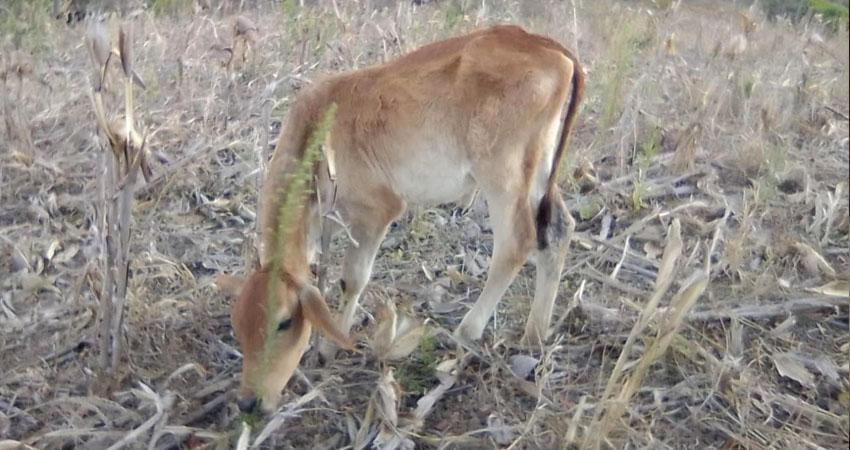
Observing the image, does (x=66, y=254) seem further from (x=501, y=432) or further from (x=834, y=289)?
(x=834, y=289)

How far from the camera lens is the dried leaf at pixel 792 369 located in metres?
3.46

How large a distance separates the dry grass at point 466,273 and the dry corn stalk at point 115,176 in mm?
170

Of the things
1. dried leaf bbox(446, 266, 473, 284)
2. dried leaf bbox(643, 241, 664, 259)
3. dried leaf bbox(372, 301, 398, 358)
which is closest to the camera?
dried leaf bbox(372, 301, 398, 358)

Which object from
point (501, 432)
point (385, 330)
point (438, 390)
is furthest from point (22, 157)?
point (501, 432)

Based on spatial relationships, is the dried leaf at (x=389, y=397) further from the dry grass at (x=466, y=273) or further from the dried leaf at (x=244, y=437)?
the dried leaf at (x=244, y=437)

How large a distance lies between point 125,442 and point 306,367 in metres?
0.79

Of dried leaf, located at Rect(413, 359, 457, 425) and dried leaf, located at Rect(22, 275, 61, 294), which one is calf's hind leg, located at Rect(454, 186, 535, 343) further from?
dried leaf, located at Rect(22, 275, 61, 294)

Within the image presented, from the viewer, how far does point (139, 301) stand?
382cm

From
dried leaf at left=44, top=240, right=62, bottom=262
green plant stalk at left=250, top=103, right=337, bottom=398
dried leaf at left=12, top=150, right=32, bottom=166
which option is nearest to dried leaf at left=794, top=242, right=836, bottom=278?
green plant stalk at left=250, top=103, right=337, bottom=398

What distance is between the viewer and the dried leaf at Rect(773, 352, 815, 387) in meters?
3.46

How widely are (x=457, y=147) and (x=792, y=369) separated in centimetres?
166

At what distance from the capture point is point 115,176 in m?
3.10

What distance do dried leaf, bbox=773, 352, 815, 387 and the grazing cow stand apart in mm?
949

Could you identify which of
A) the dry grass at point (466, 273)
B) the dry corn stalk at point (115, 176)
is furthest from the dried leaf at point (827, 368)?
the dry corn stalk at point (115, 176)
